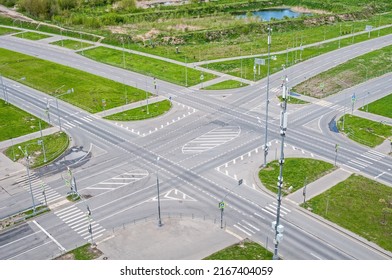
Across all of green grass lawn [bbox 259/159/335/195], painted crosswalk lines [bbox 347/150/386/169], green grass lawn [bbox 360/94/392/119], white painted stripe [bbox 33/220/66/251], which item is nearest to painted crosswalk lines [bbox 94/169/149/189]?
white painted stripe [bbox 33/220/66/251]

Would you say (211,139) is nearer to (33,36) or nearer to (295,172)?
(295,172)

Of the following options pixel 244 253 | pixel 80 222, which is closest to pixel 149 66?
pixel 80 222

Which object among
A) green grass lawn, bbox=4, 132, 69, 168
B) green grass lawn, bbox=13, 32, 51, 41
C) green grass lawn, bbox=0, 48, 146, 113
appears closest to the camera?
green grass lawn, bbox=4, 132, 69, 168

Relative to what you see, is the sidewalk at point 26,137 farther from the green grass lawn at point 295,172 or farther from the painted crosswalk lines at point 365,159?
the painted crosswalk lines at point 365,159

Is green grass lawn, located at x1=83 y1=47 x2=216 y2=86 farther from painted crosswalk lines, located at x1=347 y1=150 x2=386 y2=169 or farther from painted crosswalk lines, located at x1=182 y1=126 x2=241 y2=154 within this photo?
painted crosswalk lines, located at x1=347 y1=150 x2=386 y2=169

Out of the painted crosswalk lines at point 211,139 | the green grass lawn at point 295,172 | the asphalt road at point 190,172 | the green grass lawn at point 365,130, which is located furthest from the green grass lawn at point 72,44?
the green grass lawn at point 295,172

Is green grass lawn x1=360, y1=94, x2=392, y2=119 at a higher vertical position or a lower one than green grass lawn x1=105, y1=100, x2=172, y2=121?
higher
